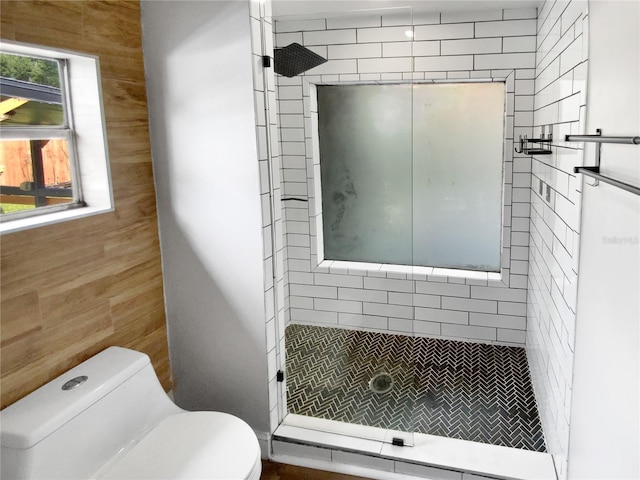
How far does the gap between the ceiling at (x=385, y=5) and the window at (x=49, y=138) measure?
120cm

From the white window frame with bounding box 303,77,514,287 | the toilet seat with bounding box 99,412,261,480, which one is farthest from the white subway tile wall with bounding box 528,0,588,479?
the toilet seat with bounding box 99,412,261,480

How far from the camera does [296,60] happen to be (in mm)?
3125

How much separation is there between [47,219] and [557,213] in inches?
77.6

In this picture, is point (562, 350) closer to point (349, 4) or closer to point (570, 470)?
point (570, 470)

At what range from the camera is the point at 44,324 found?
5.95 ft

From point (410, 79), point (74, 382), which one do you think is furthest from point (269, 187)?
point (410, 79)

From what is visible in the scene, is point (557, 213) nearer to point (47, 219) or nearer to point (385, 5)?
point (385, 5)

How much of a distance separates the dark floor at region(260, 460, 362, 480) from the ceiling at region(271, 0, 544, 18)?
→ 2.26 m

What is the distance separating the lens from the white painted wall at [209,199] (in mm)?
2188

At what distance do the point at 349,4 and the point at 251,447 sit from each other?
2.27m

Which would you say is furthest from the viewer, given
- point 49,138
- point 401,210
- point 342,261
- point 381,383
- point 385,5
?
point 342,261

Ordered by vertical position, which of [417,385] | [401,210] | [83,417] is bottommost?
[417,385]

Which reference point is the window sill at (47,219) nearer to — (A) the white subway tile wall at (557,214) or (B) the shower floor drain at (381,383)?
(B) the shower floor drain at (381,383)

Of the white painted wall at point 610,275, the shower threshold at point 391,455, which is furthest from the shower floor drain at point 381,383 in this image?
the white painted wall at point 610,275
